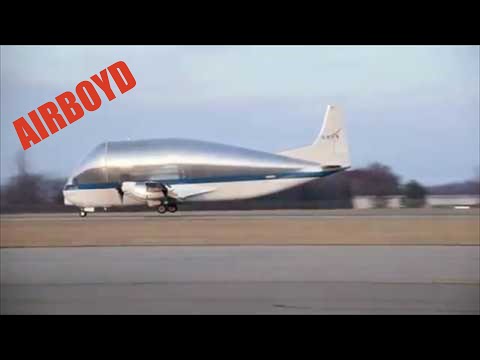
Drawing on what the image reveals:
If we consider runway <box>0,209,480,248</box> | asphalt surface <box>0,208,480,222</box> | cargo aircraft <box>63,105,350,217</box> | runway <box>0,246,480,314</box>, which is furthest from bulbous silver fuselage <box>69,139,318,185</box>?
runway <box>0,246,480,314</box>

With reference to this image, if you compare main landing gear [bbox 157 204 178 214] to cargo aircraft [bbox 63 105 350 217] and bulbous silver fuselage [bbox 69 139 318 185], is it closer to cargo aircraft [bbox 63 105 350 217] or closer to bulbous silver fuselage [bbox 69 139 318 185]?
cargo aircraft [bbox 63 105 350 217]

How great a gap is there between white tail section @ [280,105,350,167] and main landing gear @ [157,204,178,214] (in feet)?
16.8

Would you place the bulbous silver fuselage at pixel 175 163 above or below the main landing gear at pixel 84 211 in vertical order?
above

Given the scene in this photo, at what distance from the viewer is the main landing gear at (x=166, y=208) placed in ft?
83.4

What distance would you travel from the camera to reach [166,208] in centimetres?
2580

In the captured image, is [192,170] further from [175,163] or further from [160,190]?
[160,190]

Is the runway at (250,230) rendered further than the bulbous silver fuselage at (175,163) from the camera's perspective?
No

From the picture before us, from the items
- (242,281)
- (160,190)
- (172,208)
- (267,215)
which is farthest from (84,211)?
(242,281)

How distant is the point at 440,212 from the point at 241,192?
29.6ft

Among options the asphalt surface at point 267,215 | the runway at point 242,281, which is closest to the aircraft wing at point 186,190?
the asphalt surface at point 267,215

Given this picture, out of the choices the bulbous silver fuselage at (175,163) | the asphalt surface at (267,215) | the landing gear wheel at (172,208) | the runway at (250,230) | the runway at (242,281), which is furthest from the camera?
the landing gear wheel at (172,208)

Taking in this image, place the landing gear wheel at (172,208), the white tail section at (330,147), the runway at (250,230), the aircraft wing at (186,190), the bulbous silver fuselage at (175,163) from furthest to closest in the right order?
the aircraft wing at (186,190)
the landing gear wheel at (172,208)
the white tail section at (330,147)
the bulbous silver fuselage at (175,163)
the runway at (250,230)

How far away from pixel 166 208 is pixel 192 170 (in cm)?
197

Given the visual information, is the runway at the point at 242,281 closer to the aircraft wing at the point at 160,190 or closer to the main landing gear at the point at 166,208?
the aircraft wing at the point at 160,190
